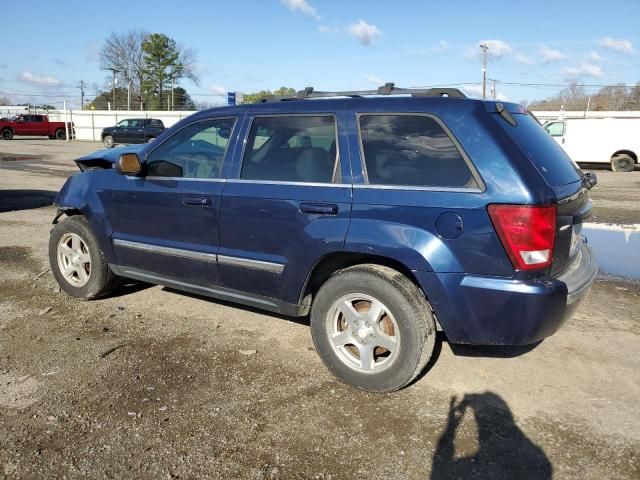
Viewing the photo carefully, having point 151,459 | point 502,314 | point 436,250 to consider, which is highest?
point 436,250

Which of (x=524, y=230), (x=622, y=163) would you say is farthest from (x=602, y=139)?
(x=524, y=230)

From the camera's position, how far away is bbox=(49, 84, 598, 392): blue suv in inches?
114

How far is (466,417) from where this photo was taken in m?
3.04

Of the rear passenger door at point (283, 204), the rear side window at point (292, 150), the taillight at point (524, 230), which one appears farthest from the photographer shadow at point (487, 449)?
the rear side window at point (292, 150)

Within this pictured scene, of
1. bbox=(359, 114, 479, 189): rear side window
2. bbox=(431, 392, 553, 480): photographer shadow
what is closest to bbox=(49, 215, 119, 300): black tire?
bbox=(359, 114, 479, 189): rear side window

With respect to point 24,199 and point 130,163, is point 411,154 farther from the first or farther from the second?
point 24,199

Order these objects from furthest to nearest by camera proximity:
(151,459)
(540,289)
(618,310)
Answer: (618,310)
(540,289)
(151,459)

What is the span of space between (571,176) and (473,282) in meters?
1.08

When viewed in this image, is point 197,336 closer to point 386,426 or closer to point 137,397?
point 137,397

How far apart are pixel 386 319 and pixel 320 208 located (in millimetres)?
823

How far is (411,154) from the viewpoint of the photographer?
3172 millimetres

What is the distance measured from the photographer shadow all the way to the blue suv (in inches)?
16.3

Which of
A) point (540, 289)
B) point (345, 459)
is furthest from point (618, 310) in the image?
point (345, 459)

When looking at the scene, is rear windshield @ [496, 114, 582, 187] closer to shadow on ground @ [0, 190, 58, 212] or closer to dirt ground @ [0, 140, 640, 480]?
dirt ground @ [0, 140, 640, 480]
